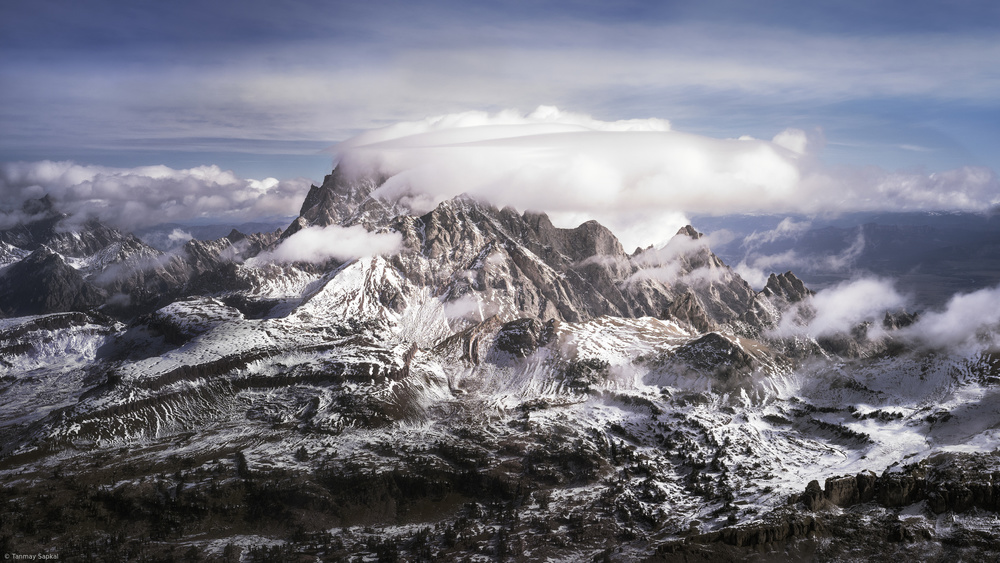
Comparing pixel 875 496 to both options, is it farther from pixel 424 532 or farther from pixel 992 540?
pixel 424 532

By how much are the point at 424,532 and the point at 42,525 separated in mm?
116347

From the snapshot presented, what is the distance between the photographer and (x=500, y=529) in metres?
187

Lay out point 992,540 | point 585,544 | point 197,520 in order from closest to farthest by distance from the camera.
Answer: point 992,540, point 585,544, point 197,520

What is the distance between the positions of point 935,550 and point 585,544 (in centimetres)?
8826

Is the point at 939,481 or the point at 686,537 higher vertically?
the point at 939,481

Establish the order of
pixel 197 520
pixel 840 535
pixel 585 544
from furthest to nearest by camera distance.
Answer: pixel 197 520 < pixel 585 544 < pixel 840 535

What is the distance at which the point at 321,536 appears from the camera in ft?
611

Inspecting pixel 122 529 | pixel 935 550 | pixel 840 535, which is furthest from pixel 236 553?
pixel 935 550

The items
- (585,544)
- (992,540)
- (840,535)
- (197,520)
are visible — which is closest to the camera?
(992,540)

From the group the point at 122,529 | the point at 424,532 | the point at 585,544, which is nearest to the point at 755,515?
the point at 585,544

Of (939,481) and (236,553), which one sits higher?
(939,481)

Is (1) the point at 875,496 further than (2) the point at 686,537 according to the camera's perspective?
Yes

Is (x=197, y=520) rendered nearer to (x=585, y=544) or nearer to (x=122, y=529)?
(x=122, y=529)

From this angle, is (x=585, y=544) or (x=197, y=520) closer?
(x=585, y=544)
